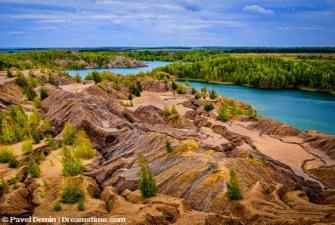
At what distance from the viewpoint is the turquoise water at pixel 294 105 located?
228 ft

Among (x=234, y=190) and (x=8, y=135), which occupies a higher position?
(x=234, y=190)

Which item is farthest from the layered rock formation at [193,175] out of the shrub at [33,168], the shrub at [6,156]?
the shrub at [6,156]

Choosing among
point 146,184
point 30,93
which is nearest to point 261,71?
point 30,93

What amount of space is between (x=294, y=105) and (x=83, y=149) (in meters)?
62.4

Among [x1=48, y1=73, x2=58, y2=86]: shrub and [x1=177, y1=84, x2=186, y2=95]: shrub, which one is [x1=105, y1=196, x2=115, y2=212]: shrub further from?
[x1=177, y1=84, x2=186, y2=95]: shrub

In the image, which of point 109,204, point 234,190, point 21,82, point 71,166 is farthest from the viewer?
point 21,82

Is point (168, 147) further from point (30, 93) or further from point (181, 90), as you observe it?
point (181, 90)

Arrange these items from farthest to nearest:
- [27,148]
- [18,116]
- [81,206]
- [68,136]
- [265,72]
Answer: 1. [265,72]
2. [18,116]
3. [68,136]
4. [27,148]
5. [81,206]

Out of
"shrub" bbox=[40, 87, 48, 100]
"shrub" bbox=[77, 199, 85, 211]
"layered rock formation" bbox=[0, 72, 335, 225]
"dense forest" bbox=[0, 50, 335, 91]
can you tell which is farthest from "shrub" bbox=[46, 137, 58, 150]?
"dense forest" bbox=[0, 50, 335, 91]

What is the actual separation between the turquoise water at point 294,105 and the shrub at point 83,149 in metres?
39.9

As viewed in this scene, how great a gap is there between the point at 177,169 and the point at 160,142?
5.85 m

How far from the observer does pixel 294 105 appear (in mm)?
87312

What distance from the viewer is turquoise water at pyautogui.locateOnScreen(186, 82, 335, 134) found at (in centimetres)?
6956

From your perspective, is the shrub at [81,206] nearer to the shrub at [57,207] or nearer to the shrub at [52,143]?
the shrub at [57,207]
